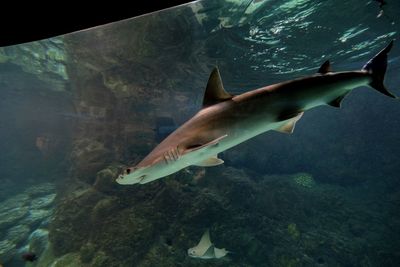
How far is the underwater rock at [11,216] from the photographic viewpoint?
19.6m

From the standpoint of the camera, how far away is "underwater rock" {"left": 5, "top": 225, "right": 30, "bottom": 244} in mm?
16703

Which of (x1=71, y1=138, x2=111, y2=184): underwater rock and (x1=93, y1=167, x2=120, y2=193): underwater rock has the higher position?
(x1=71, y1=138, x2=111, y2=184): underwater rock

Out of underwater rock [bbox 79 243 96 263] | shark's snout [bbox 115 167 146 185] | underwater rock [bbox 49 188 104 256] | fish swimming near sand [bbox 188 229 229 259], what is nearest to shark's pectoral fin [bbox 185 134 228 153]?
shark's snout [bbox 115 167 146 185]

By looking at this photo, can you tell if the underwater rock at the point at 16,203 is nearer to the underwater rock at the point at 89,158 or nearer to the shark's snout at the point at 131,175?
the underwater rock at the point at 89,158

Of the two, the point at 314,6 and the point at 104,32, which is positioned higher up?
the point at 104,32

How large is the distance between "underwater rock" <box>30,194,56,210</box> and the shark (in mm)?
25168

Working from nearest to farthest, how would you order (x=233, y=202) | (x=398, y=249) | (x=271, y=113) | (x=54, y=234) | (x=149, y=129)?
(x=271, y=113) → (x=54, y=234) → (x=398, y=249) → (x=233, y=202) → (x=149, y=129)

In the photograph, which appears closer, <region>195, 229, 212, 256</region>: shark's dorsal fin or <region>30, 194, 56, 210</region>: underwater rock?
<region>195, 229, 212, 256</region>: shark's dorsal fin

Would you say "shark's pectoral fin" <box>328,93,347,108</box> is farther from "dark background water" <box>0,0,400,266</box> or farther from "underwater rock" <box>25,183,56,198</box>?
"underwater rock" <box>25,183,56,198</box>

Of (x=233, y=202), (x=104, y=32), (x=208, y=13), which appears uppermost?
(x=104, y=32)

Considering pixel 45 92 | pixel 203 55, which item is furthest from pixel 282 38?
pixel 45 92

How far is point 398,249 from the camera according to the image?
1363cm

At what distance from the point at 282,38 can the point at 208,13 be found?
665cm

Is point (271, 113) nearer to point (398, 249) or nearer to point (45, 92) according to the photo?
point (398, 249)
